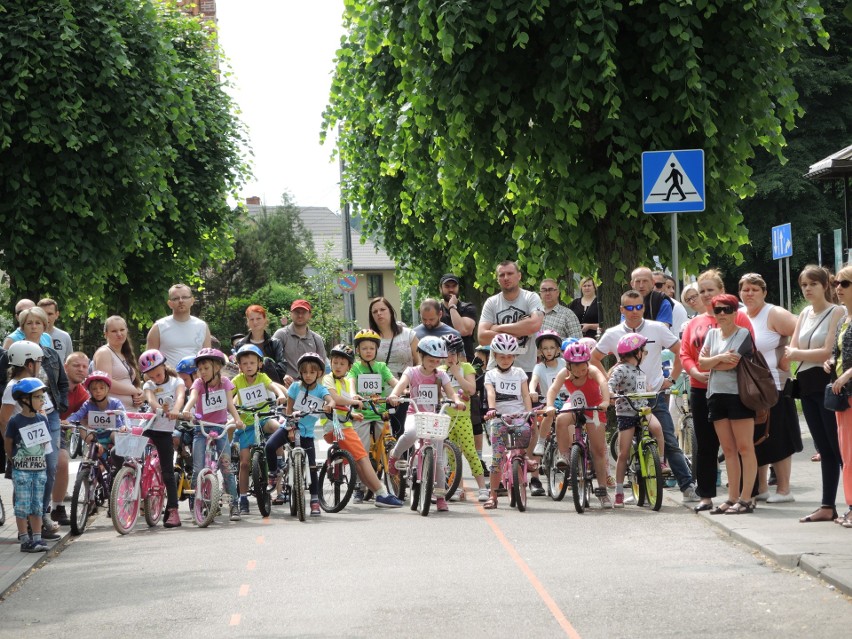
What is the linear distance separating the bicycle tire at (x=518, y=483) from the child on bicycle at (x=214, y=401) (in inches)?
97.1

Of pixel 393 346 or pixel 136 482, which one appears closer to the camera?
pixel 136 482

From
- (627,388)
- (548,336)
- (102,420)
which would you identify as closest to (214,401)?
(102,420)

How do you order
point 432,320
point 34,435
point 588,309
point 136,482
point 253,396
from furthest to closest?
point 588,309, point 432,320, point 253,396, point 136,482, point 34,435

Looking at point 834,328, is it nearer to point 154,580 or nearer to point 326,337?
point 154,580

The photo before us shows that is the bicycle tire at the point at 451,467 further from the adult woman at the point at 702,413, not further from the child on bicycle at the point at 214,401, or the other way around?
the adult woman at the point at 702,413

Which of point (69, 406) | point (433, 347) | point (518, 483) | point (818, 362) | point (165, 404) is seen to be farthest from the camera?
point (69, 406)

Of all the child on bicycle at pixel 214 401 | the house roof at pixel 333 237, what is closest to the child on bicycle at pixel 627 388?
the child on bicycle at pixel 214 401

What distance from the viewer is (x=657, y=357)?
12953 mm

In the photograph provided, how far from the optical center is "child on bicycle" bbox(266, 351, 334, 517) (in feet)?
Result: 43.3

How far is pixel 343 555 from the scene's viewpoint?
34.0ft

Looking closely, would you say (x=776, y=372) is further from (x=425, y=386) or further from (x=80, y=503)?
(x=80, y=503)

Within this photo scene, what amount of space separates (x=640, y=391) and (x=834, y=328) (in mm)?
1959

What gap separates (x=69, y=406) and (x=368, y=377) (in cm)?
297

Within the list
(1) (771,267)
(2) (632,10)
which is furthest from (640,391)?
(1) (771,267)
